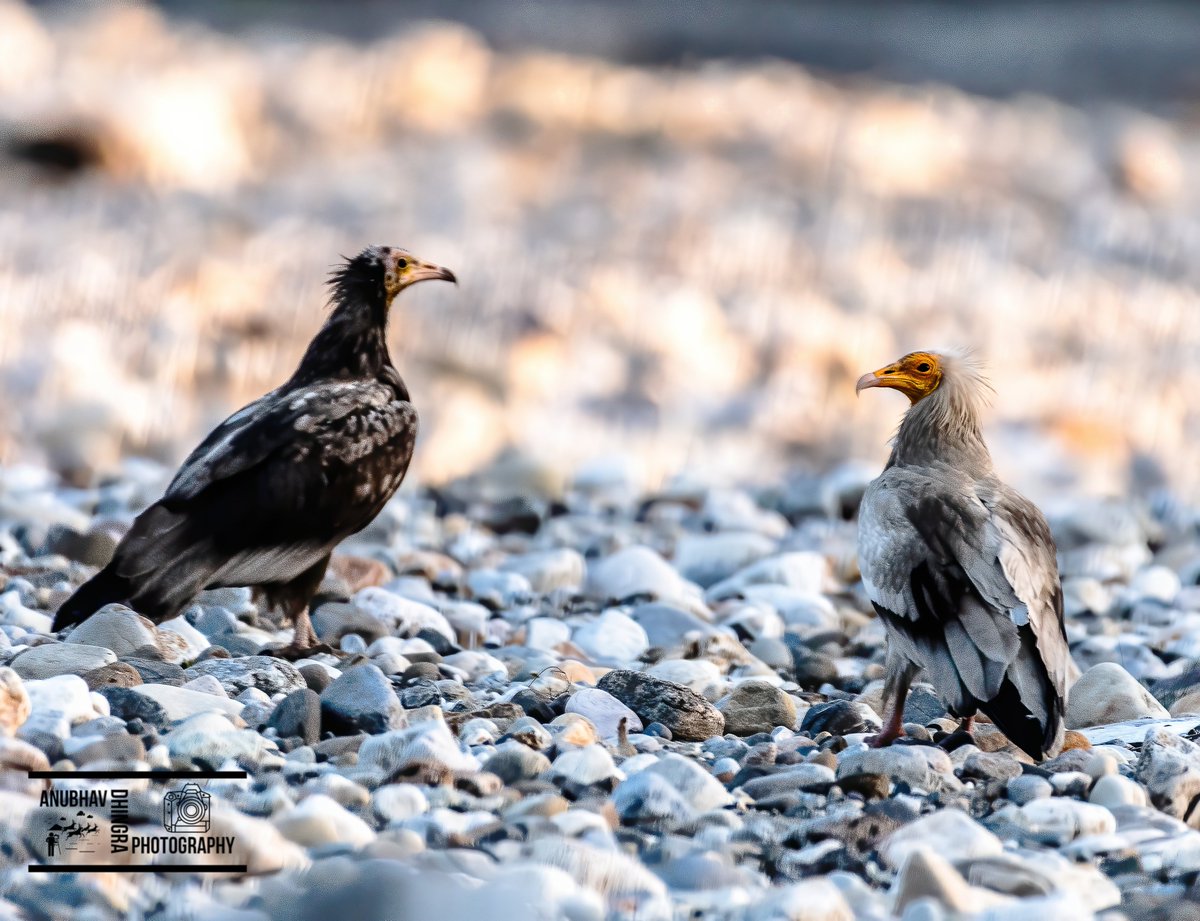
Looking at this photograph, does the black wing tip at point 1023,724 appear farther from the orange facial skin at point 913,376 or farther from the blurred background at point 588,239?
the blurred background at point 588,239

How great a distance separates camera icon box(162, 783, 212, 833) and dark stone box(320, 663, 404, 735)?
0.62 meters

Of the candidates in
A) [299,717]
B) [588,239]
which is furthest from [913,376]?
[588,239]

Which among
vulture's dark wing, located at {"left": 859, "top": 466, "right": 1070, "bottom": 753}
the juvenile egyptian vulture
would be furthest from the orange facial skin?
vulture's dark wing, located at {"left": 859, "top": 466, "right": 1070, "bottom": 753}

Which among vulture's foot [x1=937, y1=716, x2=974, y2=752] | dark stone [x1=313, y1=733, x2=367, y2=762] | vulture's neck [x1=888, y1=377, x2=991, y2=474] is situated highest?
vulture's neck [x1=888, y1=377, x2=991, y2=474]

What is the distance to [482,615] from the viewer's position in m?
6.07

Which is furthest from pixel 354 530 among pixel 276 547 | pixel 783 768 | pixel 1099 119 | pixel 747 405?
pixel 1099 119

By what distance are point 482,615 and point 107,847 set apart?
9.45 ft

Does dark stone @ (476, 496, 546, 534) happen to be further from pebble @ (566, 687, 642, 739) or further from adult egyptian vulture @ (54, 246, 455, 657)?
pebble @ (566, 687, 642, 739)

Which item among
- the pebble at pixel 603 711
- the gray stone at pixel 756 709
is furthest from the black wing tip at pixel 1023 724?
the pebble at pixel 603 711

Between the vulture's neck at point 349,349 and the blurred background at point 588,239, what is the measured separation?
2.95m

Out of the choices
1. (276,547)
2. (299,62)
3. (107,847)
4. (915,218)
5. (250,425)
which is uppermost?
(299,62)

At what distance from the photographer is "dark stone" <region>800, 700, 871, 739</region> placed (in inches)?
181

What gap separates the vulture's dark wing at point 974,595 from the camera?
14.0 feet

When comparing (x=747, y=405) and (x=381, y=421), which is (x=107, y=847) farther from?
(x=747, y=405)
